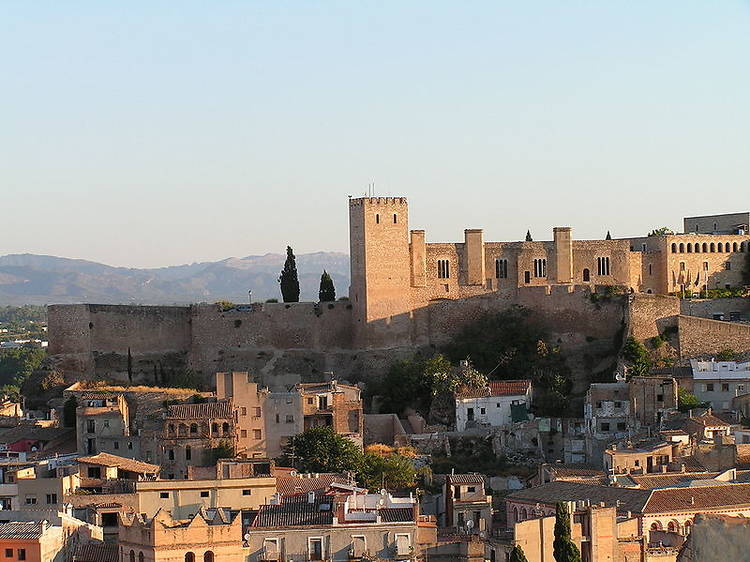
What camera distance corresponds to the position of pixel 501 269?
41656 millimetres

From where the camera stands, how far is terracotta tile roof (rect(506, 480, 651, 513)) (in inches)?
972

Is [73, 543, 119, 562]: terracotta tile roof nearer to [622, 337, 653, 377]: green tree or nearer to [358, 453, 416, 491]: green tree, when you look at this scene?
[358, 453, 416, 491]: green tree

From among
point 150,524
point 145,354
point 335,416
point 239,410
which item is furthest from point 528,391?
point 150,524

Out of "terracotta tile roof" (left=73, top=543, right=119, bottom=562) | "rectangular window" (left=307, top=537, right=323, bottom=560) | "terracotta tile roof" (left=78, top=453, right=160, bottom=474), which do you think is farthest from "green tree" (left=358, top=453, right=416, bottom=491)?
"terracotta tile roof" (left=73, top=543, right=119, bottom=562)

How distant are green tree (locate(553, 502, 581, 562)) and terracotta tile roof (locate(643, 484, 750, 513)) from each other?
300 cm

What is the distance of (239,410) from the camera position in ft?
111

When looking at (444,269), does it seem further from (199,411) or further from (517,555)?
(517,555)

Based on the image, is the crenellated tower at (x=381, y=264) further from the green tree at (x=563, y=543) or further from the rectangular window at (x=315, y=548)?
the green tree at (x=563, y=543)

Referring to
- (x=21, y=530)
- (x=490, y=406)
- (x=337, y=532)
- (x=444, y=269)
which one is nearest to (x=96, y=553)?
(x=21, y=530)

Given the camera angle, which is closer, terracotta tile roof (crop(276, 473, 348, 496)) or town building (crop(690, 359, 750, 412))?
terracotta tile roof (crop(276, 473, 348, 496))

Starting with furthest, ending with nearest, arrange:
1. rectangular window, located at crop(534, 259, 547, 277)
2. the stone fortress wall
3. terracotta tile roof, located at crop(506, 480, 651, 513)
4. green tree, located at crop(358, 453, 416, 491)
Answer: rectangular window, located at crop(534, 259, 547, 277) → the stone fortress wall → green tree, located at crop(358, 453, 416, 491) → terracotta tile roof, located at crop(506, 480, 651, 513)

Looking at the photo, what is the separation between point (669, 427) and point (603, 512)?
383 inches

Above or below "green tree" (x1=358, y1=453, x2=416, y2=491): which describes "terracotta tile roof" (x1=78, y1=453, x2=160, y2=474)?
above

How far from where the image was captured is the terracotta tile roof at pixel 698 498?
80.4 ft
